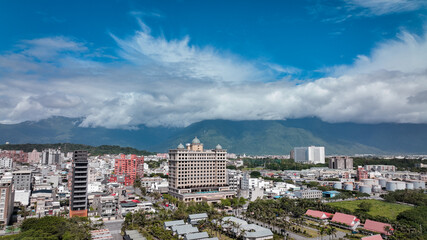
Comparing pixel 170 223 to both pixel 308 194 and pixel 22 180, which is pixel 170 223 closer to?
pixel 308 194

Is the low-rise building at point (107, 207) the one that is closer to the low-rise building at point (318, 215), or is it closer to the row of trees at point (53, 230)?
the row of trees at point (53, 230)

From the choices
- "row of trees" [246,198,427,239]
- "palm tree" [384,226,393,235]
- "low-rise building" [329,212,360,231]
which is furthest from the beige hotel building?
"palm tree" [384,226,393,235]

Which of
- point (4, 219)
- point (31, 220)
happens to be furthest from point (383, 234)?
point (4, 219)

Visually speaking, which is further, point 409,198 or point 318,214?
point 409,198

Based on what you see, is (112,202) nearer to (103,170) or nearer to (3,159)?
(103,170)

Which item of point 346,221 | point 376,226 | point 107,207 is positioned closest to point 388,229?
point 376,226

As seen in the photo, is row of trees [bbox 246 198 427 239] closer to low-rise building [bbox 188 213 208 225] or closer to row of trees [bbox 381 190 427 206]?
low-rise building [bbox 188 213 208 225]
